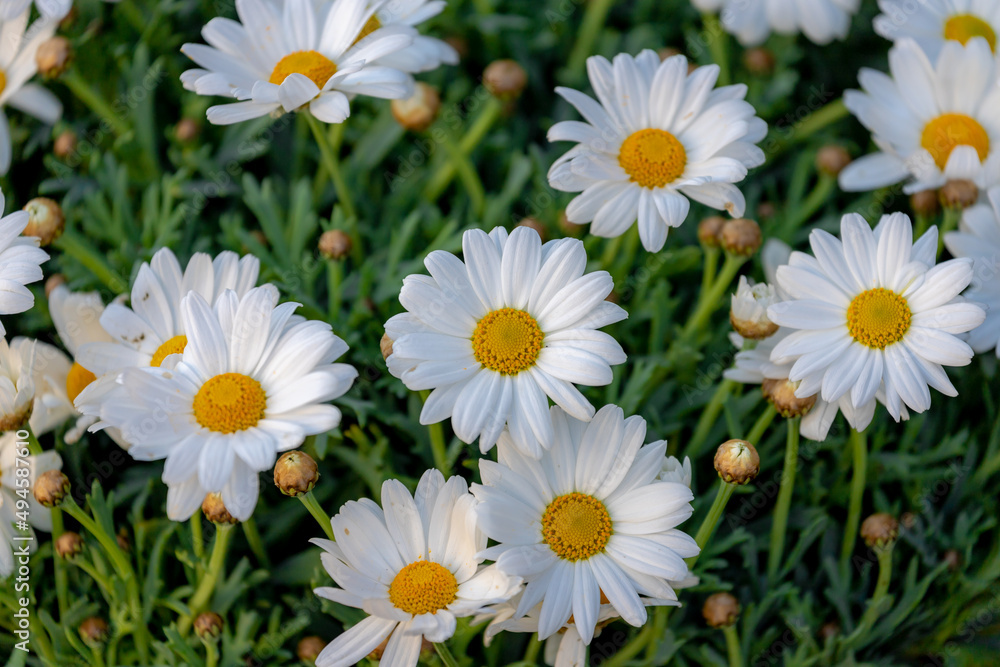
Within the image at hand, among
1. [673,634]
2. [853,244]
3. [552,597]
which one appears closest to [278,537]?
[552,597]

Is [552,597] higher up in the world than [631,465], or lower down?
lower down

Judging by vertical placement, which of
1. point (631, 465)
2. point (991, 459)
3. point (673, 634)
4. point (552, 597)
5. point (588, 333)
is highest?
point (588, 333)

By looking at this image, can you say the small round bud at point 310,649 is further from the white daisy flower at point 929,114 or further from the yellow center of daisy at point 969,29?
the yellow center of daisy at point 969,29

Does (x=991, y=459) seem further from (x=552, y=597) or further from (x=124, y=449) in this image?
(x=124, y=449)

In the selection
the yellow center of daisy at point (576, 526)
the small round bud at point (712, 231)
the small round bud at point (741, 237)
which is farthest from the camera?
the small round bud at point (712, 231)

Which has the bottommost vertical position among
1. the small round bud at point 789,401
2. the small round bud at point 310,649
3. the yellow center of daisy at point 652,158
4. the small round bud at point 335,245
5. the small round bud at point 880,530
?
the small round bud at point 310,649

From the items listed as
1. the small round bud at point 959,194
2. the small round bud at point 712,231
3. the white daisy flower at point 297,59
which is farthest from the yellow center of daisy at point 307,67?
the small round bud at point 959,194

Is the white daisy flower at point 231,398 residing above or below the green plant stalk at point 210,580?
above

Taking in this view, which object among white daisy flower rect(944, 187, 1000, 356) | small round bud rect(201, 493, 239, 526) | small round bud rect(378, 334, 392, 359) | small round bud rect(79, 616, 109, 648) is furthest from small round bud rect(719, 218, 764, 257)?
small round bud rect(79, 616, 109, 648)
